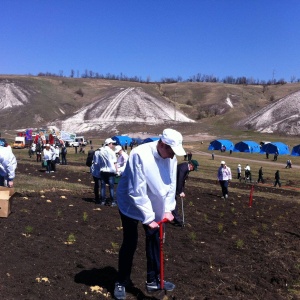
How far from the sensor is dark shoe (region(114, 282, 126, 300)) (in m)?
5.60

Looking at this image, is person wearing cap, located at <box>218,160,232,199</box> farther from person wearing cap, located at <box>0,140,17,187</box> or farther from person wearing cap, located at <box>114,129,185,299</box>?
person wearing cap, located at <box>114,129,185,299</box>

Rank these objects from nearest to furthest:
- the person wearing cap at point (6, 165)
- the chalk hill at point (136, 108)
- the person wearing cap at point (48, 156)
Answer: the person wearing cap at point (6, 165)
the person wearing cap at point (48, 156)
the chalk hill at point (136, 108)

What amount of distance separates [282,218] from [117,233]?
6606 mm

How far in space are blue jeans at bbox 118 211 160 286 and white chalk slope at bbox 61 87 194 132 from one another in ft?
317

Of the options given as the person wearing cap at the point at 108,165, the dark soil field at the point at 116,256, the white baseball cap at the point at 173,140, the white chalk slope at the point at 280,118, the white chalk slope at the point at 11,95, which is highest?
the white chalk slope at the point at 11,95

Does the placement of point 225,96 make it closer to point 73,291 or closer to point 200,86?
point 200,86

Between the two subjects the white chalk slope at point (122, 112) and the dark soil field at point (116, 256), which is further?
the white chalk slope at point (122, 112)

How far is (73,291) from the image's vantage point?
5.71m

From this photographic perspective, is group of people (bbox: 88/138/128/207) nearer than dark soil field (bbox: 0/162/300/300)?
No

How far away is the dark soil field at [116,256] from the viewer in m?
5.98

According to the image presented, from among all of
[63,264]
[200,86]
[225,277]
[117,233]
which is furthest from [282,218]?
[200,86]

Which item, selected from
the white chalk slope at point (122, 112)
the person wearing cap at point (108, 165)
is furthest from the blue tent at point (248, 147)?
the person wearing cap at point (108, 165)

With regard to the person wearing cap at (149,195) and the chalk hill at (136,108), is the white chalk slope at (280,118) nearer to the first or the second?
the chalk hill at (136,108)

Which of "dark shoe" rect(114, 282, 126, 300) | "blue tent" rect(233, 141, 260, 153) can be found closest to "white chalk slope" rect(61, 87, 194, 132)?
"blue tent" rect(233, 141, 260, 153)
